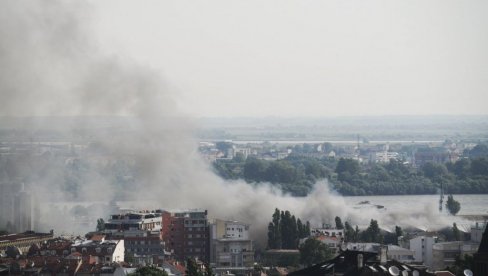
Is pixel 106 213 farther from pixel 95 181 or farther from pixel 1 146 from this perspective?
pixel 95 181

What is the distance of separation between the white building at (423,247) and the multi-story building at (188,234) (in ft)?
22.3

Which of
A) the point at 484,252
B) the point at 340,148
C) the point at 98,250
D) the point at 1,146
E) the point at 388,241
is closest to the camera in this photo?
the point at 484,252

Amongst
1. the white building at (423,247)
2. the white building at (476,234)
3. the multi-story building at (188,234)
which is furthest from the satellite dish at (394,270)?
the multi-story building at (188,234)

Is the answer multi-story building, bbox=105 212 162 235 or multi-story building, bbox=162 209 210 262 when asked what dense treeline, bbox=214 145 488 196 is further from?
multi-story building, bbox=162 209 210 262

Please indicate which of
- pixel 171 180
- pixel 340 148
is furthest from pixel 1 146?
pixel 340 148

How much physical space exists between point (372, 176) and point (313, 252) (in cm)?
6185

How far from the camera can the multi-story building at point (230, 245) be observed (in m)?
63.1

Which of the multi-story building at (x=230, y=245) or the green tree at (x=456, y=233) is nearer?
the multi-story building at (x=230, y=245)

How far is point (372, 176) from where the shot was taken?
4808 inches

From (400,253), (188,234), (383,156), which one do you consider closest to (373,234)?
(188,234)

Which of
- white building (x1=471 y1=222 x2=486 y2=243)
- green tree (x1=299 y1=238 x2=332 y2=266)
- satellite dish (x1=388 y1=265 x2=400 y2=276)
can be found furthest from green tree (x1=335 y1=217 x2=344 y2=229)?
satellite dish (x1=388 y1=265 x2=400 y2=276)

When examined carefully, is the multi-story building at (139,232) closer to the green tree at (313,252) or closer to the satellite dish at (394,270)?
the green tree at (313,252)

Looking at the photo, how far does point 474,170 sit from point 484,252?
8895 cm

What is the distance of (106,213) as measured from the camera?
283ft
